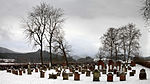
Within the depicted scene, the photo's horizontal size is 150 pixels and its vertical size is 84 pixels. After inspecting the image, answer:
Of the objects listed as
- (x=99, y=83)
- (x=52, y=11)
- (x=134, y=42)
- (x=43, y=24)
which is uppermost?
(x=52, y=11)

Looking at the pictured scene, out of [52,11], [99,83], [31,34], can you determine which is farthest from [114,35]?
[99,83]

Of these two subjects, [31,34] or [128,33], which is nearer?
[31,34]

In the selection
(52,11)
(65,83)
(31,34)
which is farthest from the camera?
(52,11)

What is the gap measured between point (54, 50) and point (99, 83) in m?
23.6

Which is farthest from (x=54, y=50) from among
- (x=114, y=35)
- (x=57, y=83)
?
(x=57, y=83)

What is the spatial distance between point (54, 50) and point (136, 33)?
19.1m

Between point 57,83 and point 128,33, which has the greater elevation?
point 128,33

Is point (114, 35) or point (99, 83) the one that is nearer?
point (99, 83)

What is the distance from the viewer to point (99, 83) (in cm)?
1698

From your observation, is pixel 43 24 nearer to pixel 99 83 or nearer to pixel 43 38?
pixel 43 38

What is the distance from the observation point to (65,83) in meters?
16.6

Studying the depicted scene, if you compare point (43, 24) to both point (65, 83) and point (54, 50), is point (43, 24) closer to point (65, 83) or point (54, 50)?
point (54, 50)

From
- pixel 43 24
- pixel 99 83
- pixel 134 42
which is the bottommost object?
pixel 99 83

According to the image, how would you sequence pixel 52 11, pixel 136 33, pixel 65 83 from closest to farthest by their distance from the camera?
pixel 65 83, pixel 52 11, pixel 136 33
